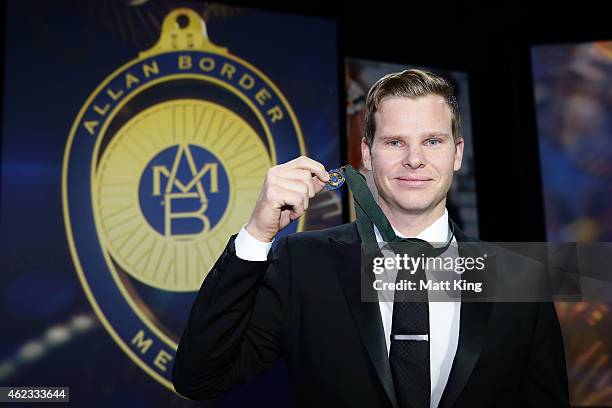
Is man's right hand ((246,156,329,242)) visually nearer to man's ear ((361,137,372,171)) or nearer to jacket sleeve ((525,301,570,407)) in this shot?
man's ear ((361,137,372,171))

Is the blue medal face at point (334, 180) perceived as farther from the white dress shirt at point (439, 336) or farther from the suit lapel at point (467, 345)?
the suit lapel at point (467, 345)

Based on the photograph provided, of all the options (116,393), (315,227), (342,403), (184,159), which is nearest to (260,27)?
(184,159)

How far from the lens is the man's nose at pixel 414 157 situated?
1806 mm

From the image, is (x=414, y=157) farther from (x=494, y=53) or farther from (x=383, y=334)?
(x=494, y=53)

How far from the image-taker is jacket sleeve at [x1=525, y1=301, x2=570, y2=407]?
1.75 meters

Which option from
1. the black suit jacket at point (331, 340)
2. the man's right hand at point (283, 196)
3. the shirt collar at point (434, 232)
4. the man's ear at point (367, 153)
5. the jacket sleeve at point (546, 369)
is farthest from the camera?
the man's ear at point (367, 153)

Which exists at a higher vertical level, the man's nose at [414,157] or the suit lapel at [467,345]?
the man's nose at [414,157]

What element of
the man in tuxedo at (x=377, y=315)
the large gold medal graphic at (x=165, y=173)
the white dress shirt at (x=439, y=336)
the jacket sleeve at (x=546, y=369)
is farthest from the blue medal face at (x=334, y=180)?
the large gold medal graphic at (x=165, y=173)

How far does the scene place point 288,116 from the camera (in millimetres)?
3215

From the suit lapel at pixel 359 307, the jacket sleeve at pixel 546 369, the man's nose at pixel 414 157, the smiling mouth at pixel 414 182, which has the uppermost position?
the man's nose at pixel 414 157

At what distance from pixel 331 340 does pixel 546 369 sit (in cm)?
61

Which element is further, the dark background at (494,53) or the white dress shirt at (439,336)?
the dark background at (494,53)

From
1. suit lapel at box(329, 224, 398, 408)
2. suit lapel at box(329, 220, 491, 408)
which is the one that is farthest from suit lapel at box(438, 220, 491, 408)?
suit lapel at box(329, 224, 398, 408)

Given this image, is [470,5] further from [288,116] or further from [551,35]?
[288,116]
